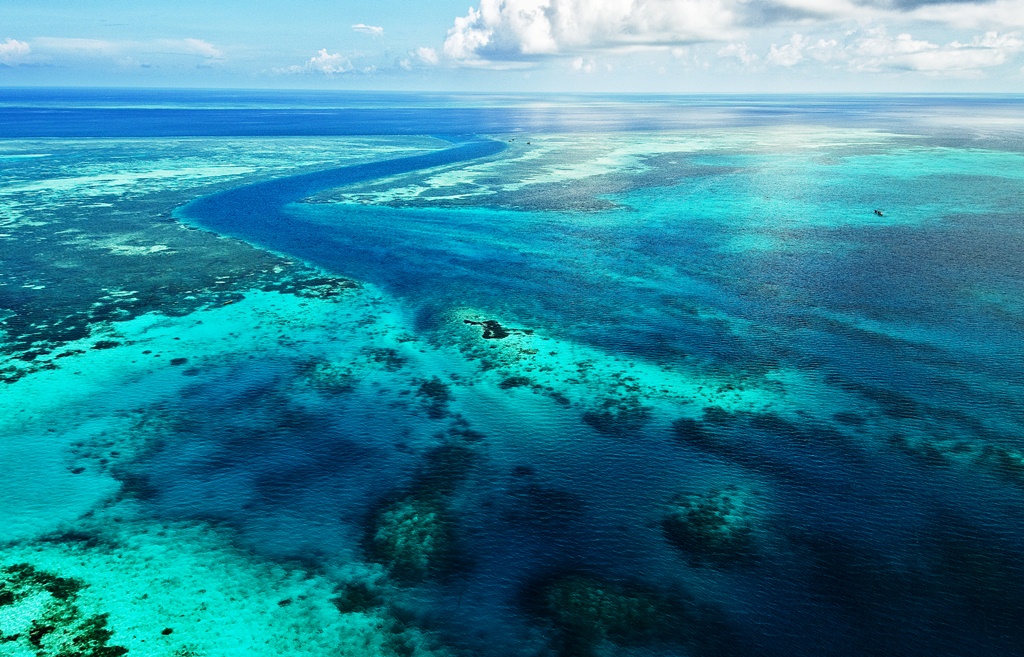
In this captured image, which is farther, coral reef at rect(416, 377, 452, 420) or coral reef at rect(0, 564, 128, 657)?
coral reef at rect(416, 377, 452, 420)

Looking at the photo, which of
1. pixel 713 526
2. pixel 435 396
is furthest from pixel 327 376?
pixel 713 526

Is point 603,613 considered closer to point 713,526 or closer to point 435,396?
point 713,526

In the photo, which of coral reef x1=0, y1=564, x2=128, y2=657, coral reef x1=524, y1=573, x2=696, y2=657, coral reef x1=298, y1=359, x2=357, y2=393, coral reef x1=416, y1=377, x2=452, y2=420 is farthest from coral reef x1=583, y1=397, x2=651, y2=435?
coral reef x1=0, y1=564, x2=128, y2=657

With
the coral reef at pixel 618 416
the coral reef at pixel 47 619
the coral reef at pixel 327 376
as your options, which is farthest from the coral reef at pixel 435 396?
the coral reef at pixel 47 619

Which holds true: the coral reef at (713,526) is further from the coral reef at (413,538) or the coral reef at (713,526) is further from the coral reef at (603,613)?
the coral reef at (413,538)

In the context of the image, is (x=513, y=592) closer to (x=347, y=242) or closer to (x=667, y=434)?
(x=667, y=434)

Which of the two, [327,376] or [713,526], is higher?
[327,376]

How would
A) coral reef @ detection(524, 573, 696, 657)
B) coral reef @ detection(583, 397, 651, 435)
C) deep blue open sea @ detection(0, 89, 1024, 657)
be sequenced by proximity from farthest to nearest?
coral reef @ detection(583, 397, 651, 435) → deep blue open sea @ detection(0, 89, 1024, 657) → coral reef @ detection(524, 573, 696, 657)

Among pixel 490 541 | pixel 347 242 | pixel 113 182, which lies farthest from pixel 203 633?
pixel 113 182

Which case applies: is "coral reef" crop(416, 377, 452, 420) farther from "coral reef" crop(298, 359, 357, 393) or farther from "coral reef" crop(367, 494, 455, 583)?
"coral reef" crop(367, 494, 455, 583)
